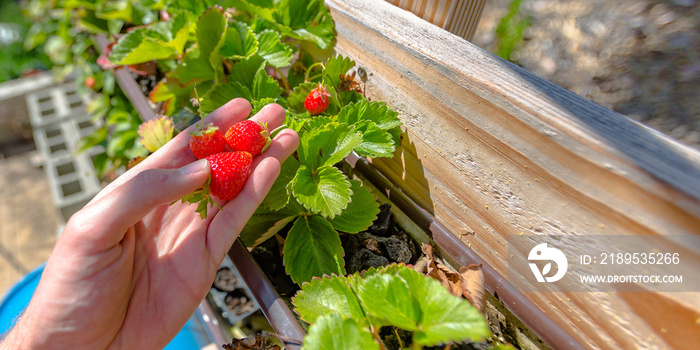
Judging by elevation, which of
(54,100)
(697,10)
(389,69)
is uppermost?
(697,10)

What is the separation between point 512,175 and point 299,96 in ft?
1.59

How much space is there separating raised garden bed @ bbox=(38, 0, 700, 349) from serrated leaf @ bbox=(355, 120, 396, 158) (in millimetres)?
81

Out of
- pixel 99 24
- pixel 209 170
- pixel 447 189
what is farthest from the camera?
pixel 99 24

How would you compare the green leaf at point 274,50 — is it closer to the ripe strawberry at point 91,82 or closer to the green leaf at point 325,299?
the green leaf at point 325,299

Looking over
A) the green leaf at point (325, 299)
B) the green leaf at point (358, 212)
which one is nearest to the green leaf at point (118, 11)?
the green leaf at point (358, 212)

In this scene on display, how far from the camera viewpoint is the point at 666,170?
0.44m

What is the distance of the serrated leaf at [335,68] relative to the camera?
2.75 feet

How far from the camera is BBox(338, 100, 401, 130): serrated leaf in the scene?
777 mm

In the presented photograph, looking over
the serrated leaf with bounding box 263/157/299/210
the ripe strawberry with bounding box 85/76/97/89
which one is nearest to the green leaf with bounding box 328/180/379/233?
the serrated leaf with bounding box 263/157/299/210

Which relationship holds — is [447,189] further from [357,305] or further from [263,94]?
[263,94]

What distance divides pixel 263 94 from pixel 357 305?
0.53 metres

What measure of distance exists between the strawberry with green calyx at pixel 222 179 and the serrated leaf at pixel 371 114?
0.75ft

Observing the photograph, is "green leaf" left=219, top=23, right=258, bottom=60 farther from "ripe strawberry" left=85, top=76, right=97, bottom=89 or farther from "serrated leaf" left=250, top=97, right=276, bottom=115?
"ripe strawberry" left=85, top=76, right=97, bottom=89

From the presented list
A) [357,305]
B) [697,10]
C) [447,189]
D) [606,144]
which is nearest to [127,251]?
[357,305]
